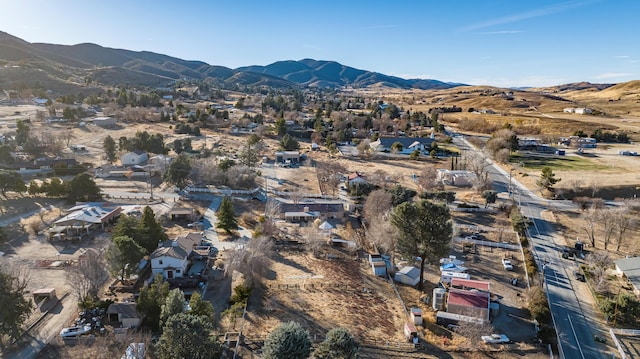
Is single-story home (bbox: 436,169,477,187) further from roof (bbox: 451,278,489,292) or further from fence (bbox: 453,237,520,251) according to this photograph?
roof (bbox: 451,278,489,292)

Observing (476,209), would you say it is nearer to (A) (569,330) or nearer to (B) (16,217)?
(A) (569,330)

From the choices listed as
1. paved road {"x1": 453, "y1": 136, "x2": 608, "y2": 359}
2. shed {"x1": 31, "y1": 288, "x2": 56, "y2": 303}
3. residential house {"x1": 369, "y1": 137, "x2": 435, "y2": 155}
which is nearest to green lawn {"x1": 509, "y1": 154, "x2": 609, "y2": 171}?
residential house {"x1": 369, "y1": 137, "x2": 435, "y2": 155}

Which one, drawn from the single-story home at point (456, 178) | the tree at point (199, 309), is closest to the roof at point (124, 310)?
the tree at point (199, 309)

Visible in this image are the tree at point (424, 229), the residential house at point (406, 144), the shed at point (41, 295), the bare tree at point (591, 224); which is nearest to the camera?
the shed at point (41, 295)

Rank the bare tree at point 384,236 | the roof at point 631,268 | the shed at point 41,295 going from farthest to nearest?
the bare tree at point 384,236 < the roof at point 631,268 < the shed at point 41,295

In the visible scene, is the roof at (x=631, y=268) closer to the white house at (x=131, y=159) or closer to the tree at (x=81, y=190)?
the tree at (x=81, y=190)

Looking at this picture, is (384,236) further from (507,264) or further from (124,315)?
(124,315)

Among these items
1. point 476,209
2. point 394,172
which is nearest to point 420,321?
point 476,209

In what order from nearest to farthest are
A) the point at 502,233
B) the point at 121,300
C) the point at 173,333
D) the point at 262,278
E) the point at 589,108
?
the point at 173,333 < the point at 121,300 < the point at 262,278 < the point at 502,233 < the point at 589,108
